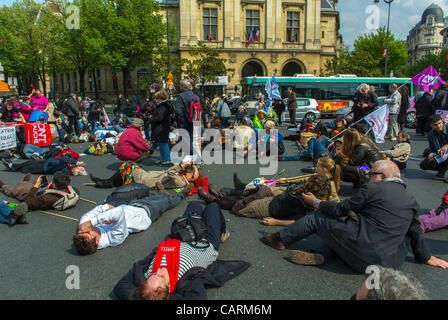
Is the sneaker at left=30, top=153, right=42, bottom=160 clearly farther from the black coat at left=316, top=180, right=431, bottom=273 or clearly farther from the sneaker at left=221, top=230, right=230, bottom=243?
the black coat at left=316, top=180, right=431, bottom=273

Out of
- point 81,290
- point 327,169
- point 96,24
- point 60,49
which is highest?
point 96,24

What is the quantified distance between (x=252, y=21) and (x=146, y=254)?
144ft

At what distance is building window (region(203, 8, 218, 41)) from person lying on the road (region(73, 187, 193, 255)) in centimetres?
4052

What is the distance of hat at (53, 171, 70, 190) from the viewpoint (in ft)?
19.3

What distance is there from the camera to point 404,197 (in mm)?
3496

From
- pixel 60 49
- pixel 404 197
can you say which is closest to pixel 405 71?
pixel 60 49

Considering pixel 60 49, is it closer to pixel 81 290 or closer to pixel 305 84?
pixel 305 84

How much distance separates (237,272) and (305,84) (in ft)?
78.7

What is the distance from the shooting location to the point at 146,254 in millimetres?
4457

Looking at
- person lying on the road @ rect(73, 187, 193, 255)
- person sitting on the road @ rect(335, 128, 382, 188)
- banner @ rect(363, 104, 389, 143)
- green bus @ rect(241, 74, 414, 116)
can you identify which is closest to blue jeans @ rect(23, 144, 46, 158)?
person lying on the road @ rect(73, 187, 193, 255)

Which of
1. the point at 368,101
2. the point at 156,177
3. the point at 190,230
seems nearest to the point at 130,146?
the point at 156,177

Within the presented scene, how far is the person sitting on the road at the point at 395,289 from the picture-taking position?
6.94 ft

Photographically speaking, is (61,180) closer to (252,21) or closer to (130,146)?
(130,146)

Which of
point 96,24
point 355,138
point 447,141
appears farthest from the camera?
point 96,24
